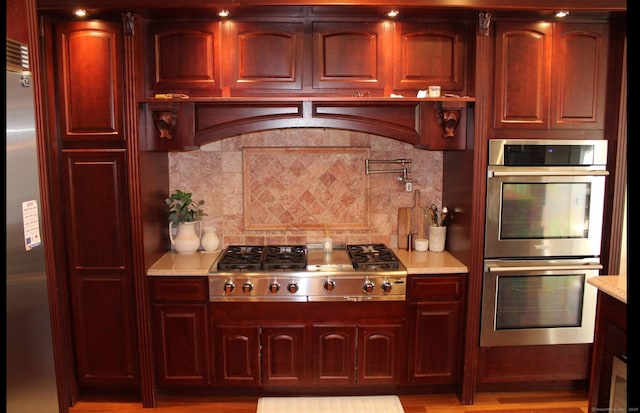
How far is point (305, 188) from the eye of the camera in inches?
131

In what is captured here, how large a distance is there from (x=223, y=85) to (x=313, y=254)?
4.17 feet

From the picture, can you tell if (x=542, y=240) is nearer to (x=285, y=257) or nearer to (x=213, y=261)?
(x=285, y=257)

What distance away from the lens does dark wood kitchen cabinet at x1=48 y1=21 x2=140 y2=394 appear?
2.64 metres

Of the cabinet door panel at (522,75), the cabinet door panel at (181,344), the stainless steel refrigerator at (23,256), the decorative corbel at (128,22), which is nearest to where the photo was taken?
the stainless steel refrigerator at (23,256)

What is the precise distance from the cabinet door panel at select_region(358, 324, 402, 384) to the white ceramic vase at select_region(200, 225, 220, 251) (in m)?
1.19

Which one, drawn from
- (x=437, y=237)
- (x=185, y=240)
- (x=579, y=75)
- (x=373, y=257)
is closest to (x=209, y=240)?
(x=185, y=240)

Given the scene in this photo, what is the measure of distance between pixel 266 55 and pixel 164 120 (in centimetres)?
75

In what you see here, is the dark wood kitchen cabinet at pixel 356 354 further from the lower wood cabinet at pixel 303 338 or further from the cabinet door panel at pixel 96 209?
the cabinet door panel at pixel 96 209

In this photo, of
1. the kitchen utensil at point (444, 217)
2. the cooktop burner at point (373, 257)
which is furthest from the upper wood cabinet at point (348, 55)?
the cooktop burner at point (373, 257)

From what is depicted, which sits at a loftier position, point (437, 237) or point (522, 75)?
point (522, 75)

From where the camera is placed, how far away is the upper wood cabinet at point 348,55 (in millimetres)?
2783

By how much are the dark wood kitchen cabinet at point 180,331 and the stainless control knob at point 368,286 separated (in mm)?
979

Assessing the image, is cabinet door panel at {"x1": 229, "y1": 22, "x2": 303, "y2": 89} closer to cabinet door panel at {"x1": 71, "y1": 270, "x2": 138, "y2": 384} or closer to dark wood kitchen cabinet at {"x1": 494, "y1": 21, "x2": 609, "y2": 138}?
dark wood kitchen cabinet at {"x1": 494, "y1": 21, "x2": 609, "y2": 138}
